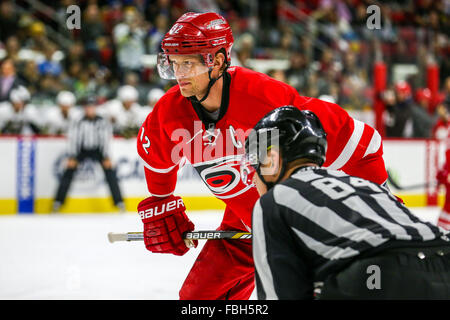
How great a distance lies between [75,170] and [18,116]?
42.5 inches

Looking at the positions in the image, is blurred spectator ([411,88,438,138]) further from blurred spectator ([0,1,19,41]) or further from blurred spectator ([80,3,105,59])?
blurred spectator ([0,1,19,41])

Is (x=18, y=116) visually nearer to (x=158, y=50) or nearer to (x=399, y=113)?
(x=158, y=50)

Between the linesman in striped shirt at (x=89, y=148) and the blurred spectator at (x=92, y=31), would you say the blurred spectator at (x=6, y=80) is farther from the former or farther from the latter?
the blurred spectator at (x=92, y=31)

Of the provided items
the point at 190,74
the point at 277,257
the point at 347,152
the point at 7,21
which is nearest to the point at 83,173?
the point at 7,21

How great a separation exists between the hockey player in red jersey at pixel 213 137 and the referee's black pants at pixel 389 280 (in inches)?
36.5

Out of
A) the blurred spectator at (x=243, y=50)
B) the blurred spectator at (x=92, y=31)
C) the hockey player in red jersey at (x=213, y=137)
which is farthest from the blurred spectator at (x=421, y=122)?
the hockey player in red jersey at (x=213, y=137)

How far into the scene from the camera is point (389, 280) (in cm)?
154

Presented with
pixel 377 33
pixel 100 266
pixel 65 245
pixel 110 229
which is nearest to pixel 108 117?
pixel 110 229

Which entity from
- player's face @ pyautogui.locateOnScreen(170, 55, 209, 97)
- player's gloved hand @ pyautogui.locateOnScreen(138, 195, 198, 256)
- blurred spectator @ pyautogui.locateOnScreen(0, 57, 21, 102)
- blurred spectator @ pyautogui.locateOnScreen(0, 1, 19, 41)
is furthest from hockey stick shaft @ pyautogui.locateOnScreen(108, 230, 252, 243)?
blurred spectator @ pyautogui.locateOnScreen(0, 1, 19, 41)

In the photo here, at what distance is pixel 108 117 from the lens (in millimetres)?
7887

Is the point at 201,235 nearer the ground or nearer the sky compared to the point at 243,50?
nearer the ground

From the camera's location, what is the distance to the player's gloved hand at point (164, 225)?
8.86 feet

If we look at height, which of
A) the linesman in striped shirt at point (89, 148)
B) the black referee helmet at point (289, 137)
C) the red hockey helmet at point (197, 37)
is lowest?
the linesman in striped shirt at point (89, 148)
